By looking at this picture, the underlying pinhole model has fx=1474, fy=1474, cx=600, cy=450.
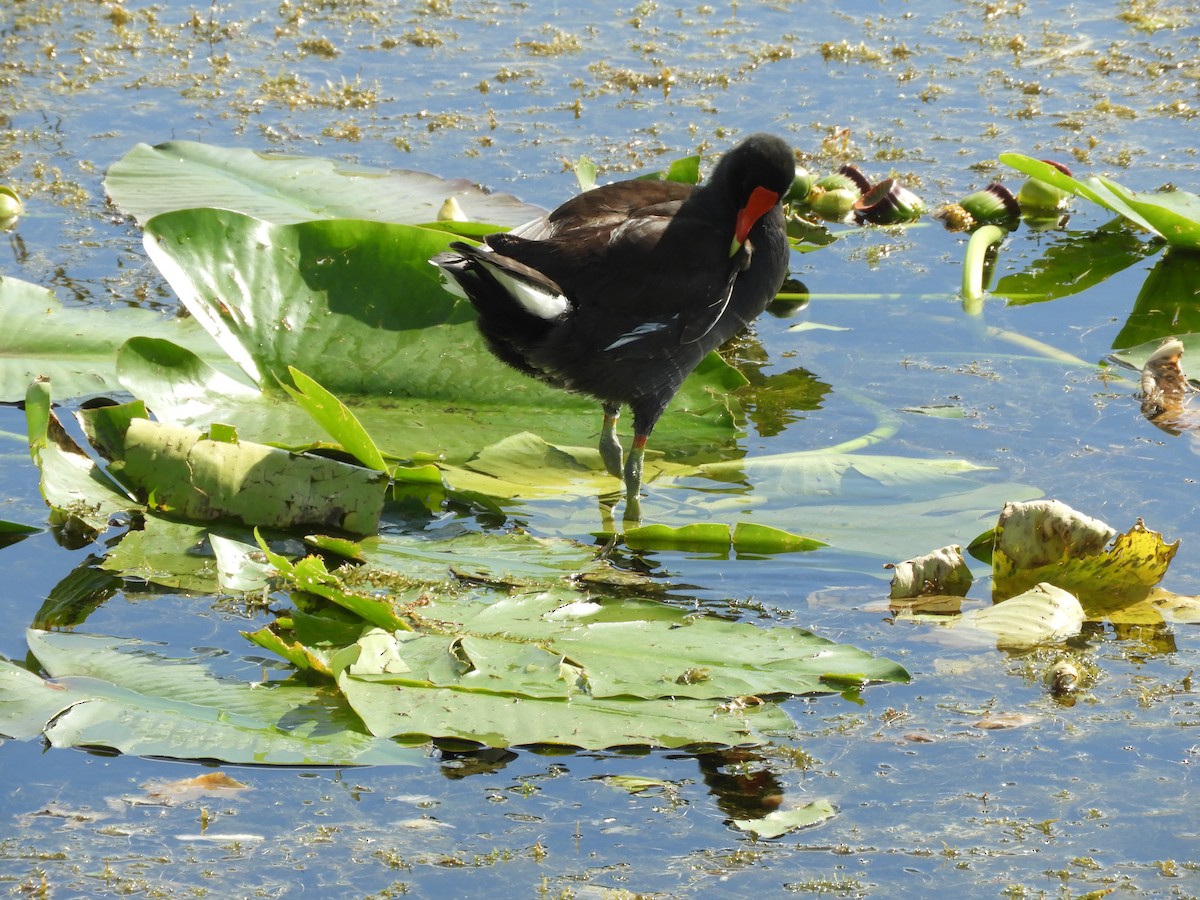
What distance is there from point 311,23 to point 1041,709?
4882 mm

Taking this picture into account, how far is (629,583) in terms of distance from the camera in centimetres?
286

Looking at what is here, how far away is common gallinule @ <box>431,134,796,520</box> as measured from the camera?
129 inches

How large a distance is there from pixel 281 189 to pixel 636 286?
4.34 feet

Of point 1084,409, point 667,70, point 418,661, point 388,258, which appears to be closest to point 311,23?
point 667,70

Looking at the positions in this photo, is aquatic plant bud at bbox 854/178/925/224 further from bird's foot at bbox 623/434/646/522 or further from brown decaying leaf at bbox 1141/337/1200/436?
bird's foot at bbox 623/434/646/522

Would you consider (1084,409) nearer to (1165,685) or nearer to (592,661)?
(1165,685)

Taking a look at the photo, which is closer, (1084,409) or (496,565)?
(496,565)

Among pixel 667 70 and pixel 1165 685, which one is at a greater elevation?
pixel 667 70

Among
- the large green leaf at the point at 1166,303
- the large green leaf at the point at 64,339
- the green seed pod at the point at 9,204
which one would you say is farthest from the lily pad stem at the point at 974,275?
the green seed pod at the point at 9,204

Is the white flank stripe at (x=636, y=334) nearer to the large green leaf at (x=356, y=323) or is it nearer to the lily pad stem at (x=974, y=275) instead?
the large green leaf at (x=356, y=323)

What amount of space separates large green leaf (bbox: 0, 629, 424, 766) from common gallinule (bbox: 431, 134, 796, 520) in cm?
111

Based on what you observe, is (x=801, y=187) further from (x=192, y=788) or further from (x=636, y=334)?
(x=192, y=788)

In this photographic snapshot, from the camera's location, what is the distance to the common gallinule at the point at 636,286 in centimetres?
328

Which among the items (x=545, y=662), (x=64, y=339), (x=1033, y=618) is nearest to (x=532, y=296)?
(x=545, y=662)
